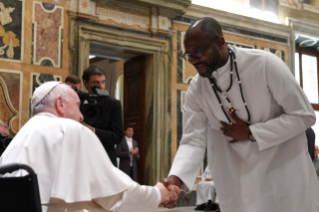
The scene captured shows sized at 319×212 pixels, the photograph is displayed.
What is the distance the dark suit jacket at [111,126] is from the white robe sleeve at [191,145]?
154 cm

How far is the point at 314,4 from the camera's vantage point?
45.6 feet

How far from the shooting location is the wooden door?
10703 millimetres

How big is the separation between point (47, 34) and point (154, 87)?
2786 mm

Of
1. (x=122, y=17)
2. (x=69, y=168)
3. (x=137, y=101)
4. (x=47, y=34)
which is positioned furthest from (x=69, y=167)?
(x=137, y=101)

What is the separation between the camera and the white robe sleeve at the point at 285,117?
2730 millimetres

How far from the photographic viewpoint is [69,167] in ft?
7.68

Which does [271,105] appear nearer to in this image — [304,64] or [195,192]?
[195,192]

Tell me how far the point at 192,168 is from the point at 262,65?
32.5 inches

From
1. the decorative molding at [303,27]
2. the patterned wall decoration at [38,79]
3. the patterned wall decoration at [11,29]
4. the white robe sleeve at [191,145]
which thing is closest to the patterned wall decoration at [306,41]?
the decorative molding at [303,27]

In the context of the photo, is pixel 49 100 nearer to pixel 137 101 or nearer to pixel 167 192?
pixel 167 192

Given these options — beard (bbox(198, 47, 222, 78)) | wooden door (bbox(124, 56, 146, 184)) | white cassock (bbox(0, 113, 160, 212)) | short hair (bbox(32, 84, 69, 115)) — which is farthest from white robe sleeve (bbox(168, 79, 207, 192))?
wooden door (bbox(124, 56, 146, 184))

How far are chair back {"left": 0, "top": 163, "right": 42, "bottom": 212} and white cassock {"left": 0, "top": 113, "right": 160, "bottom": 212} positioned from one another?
22 cm

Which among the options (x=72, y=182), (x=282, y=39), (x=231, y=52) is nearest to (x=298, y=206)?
(x=231, y=52)

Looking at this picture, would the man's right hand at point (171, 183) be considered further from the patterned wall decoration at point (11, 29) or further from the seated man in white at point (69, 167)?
the patterned wall decoration at point (11, 29)
